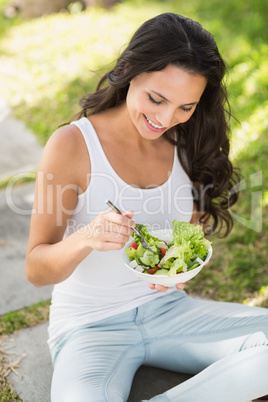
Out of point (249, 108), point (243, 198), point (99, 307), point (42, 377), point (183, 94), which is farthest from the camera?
point (249, 108)

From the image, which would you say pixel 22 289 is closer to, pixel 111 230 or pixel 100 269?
pixel 100 269

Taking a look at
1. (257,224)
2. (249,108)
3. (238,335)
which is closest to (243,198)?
(257,224)

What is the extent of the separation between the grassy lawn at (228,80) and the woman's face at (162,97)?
1.59 feet

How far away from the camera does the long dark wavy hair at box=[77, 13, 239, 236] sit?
6.26 ft

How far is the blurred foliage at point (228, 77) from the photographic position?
317 centimetres

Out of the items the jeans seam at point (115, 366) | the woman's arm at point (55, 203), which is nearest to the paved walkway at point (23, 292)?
the jeans seam at point (115, 366)

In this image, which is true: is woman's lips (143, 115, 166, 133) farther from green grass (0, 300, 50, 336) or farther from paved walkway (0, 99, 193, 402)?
green grass (0, 300, 50, 336)

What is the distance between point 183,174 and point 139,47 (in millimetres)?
633

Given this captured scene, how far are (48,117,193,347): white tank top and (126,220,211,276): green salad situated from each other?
0.73 ft

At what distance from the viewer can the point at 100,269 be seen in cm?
209

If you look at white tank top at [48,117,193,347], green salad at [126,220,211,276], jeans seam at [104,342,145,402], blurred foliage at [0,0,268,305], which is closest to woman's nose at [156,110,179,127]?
white tank top at [48,117,193,347]

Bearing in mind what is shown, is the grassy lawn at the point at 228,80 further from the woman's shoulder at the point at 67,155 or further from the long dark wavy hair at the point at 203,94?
the woman's shoulder at the point at 67,155

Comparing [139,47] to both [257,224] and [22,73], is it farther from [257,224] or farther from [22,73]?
[22,73]

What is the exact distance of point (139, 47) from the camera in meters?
1.94
